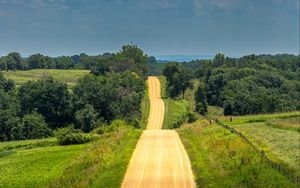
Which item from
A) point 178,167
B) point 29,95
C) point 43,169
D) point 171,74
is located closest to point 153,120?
point 29,95

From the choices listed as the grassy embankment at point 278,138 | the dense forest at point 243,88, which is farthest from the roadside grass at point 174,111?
the grassy embankment at point 278,138

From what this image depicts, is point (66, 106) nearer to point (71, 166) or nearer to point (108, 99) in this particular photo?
point (108, 99)

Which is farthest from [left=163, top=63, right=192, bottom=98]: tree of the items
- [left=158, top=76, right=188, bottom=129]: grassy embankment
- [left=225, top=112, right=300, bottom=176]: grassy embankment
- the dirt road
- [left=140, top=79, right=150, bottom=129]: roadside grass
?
the dirt road

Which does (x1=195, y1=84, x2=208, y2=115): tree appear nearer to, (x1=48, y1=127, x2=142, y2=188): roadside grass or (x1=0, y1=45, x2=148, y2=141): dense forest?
(x1=0, y1=45, x2=148, y2=141): dense forest

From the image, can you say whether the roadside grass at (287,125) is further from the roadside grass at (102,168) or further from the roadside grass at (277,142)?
the roadside grass at (102,168)

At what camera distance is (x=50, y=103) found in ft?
446

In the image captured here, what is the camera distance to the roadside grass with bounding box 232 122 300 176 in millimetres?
43838

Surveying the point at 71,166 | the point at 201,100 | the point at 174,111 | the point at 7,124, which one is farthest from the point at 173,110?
the point at 71,166

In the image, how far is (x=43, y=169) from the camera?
2066 inches

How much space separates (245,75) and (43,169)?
5726 inches

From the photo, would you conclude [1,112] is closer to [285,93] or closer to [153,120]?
[153,120]

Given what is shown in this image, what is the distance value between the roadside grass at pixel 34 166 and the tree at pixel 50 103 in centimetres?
6568

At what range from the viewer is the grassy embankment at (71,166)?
38.8 metres

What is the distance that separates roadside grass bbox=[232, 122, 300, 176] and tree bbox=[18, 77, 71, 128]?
72.6m
